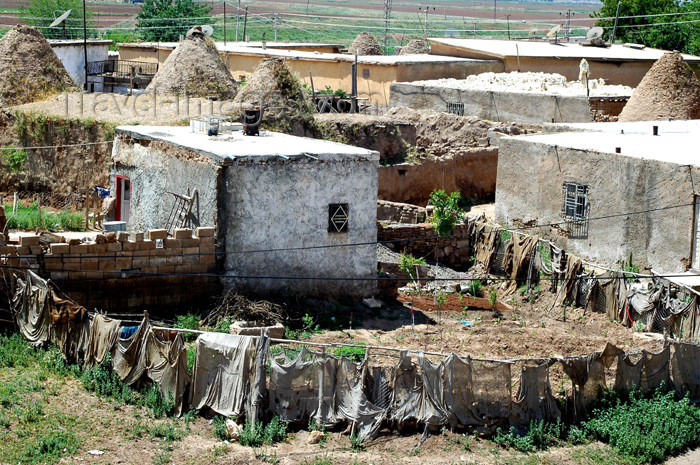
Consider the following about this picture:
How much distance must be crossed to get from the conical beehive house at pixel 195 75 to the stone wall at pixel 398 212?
666cm

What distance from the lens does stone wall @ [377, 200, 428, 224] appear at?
22297 mm

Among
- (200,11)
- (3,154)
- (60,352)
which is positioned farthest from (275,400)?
(200,11)

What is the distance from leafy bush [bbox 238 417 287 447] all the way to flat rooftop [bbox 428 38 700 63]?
26.7 m

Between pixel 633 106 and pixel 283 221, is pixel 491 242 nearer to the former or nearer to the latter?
pixel 283 221

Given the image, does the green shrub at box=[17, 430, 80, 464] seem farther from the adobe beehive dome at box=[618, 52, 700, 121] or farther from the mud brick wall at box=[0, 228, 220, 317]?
the adobe beehive dome at box=[618, 52, 700, 121]

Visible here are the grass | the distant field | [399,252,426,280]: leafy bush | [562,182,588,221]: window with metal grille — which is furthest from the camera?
the distant field

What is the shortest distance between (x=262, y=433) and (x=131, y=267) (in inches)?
175

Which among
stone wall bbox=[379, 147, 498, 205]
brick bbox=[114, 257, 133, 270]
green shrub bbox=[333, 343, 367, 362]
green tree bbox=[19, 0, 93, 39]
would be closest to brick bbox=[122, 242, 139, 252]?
brick bbox=[114, 257, 133, 270]

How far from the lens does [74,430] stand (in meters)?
11.5

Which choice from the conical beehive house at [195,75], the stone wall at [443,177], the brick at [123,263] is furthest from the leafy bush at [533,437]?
the conical beehive house at [195,75]

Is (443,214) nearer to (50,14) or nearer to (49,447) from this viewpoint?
(49,447)

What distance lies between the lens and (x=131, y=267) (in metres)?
15.1

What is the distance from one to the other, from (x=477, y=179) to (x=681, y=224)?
1038 centimetres

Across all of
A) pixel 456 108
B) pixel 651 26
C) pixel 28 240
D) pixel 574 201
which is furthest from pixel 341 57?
pixel 651 26
